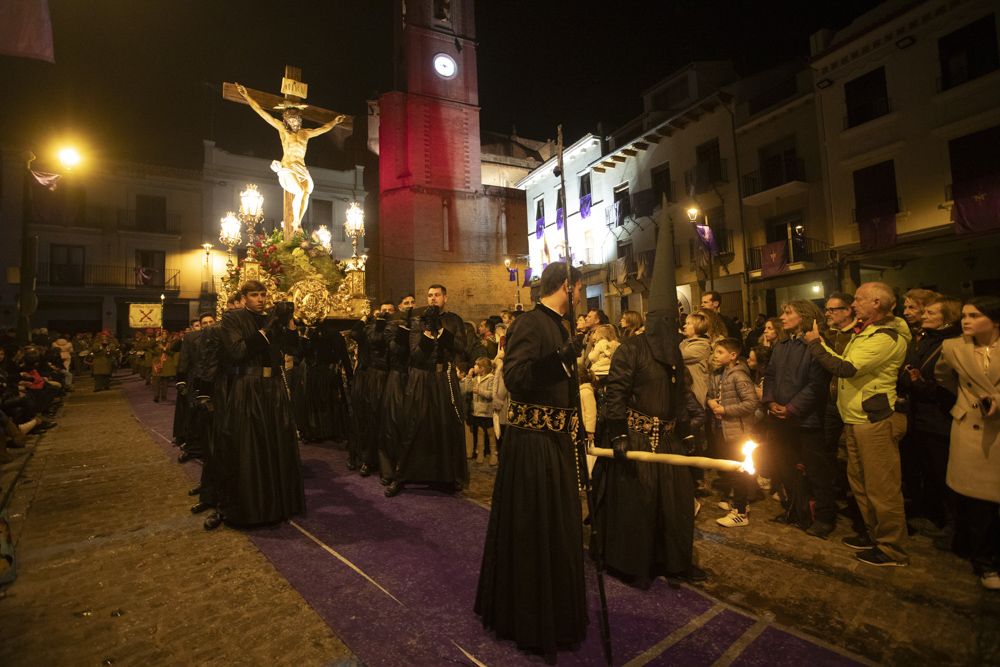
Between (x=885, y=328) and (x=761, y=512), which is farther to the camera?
(x=761, y=512)

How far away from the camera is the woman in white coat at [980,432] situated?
11.6 ft

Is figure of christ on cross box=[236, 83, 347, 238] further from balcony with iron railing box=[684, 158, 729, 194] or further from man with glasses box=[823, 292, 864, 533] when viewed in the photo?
balcony with iron railing box=[684, 158, 729, 194]

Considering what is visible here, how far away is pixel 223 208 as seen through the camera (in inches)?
1192

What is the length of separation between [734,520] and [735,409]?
1.06 metres

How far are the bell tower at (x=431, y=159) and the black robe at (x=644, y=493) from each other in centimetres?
2269

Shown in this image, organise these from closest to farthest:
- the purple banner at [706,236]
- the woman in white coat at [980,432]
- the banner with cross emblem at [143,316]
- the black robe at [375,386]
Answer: the woman in white coat at [980,432] → the black robe at [375,386] → the purple banner at [706,236] → the banner with cross emblem at [143,316]

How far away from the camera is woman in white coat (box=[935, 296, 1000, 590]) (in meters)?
3.52

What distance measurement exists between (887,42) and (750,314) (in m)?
9.29

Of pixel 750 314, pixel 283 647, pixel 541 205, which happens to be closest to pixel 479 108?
pixel 541 205

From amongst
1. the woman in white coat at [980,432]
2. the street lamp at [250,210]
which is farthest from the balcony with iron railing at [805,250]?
the street lamp at [250,210]

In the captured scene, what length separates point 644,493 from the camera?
3.67 meters

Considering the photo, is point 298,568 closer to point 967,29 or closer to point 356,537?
point 356,537

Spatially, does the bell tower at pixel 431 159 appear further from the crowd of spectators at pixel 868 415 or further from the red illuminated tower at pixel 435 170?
the crowd of spectators at pixel 868 415

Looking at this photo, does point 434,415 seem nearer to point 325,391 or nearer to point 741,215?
point 325,391
